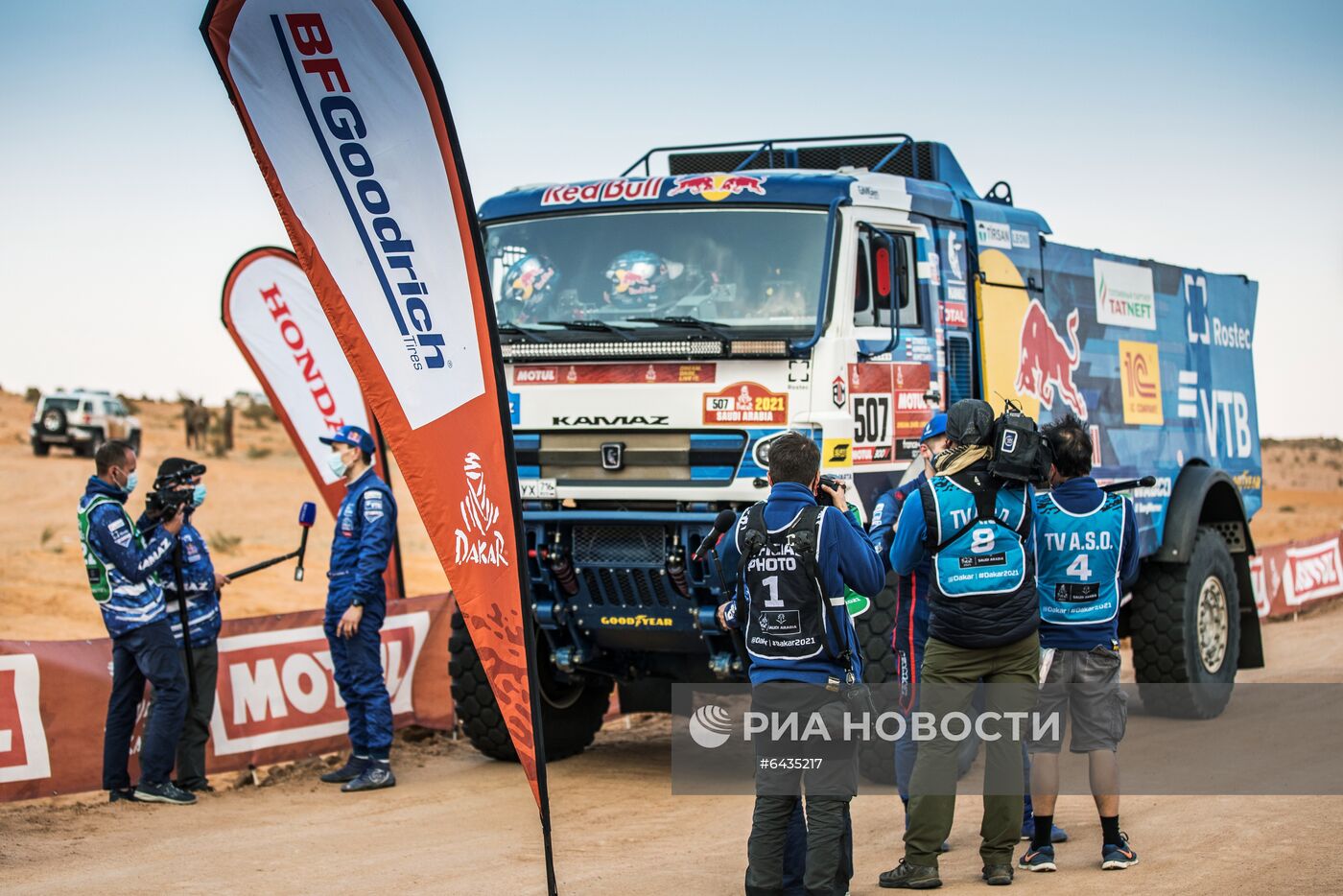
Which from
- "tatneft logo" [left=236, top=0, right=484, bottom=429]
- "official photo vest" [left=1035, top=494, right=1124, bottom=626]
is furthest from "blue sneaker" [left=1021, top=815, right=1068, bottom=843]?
"tatneft logo" [left=236, top=0, right=484, bottom=429]

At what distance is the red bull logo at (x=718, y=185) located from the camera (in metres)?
8.38

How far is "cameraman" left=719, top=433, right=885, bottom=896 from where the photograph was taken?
18.1ft

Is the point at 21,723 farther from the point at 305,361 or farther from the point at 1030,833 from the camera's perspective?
the point at 1030,833

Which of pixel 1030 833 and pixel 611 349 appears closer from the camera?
pixel 1030 833

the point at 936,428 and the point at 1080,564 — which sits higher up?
the point at 936,428

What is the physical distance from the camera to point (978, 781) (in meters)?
8.59

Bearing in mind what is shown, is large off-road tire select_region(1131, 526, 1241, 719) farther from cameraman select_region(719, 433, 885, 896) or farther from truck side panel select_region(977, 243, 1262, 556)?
cameraman select_region(719, 433, 885, 896)

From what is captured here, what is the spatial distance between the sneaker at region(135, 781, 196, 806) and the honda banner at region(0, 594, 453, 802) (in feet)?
1.14

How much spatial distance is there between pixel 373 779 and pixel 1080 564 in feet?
15.5

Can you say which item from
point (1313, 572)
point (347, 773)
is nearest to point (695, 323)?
point (347, 773)

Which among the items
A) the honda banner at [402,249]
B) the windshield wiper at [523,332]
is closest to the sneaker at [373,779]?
the windshield wiper at [523,332]

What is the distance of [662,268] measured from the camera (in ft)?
27.8

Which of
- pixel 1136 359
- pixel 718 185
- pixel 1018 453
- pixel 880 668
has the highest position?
pixel 718 185

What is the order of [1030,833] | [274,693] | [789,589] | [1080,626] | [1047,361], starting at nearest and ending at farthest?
[789,589], [1080,626], [1030,833], [274,693], [1047,361]
